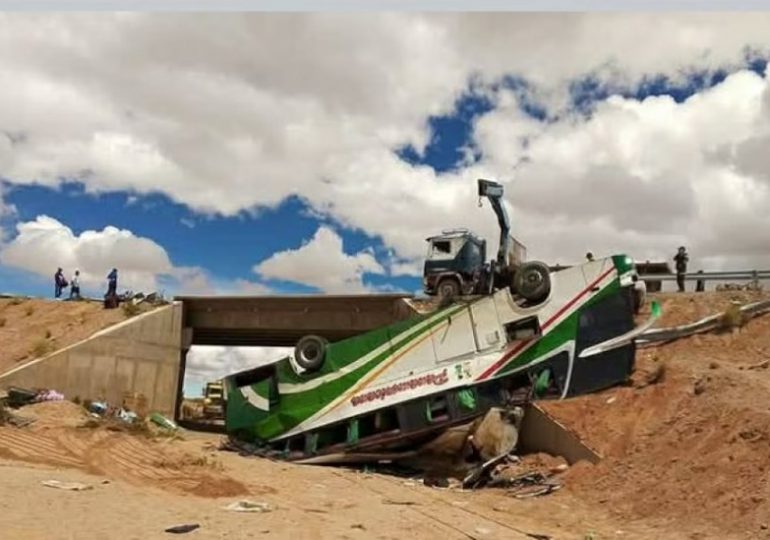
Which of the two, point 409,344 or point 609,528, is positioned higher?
point 409,344

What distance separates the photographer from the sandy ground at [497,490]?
11047 mm

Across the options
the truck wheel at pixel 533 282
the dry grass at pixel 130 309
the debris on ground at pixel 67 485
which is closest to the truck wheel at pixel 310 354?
the truck wheel at pixel 533 282

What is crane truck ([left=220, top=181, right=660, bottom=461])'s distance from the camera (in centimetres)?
1889

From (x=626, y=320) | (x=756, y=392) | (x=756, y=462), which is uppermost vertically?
(x=626, y=320)

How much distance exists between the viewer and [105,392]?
30.1 metres

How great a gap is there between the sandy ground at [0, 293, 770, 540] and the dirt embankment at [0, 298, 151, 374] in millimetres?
9719

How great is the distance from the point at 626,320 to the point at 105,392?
2112cm

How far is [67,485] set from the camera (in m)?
13.0

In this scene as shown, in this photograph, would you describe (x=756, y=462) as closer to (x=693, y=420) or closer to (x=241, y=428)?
(x=693, y=420)

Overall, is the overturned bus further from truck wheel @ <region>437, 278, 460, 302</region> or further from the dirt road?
truck wheel @ <region>437, 278, 460, 302</region>

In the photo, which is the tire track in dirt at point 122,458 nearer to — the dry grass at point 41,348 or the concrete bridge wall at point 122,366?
the concrete bridge wall at point 122,366

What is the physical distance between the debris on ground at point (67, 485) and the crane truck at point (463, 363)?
284 inches

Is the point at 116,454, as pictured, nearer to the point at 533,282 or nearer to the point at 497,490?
the point at 497,490

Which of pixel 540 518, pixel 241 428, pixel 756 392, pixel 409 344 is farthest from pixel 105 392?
pixel 756 392
